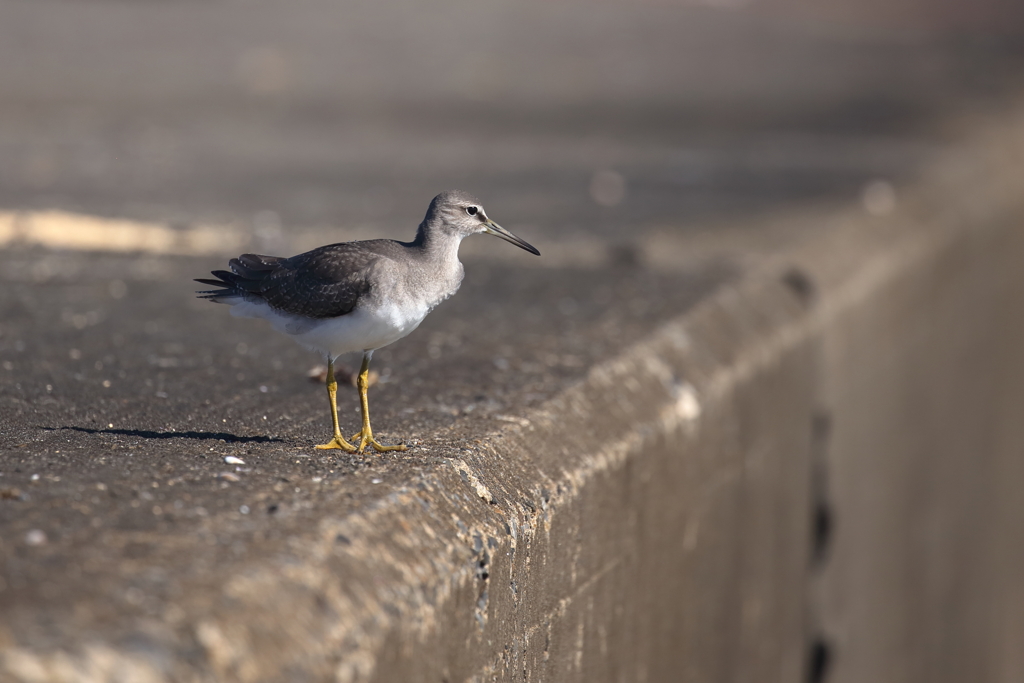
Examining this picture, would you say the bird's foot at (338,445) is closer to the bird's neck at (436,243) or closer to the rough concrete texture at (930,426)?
the bird's neck at (436,243)

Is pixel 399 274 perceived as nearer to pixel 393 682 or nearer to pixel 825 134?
pixel 393 682

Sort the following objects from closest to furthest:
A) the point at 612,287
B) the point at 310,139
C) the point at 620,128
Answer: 1. the point at 612,287
2. the point at 310,139
3. the point at 620,128

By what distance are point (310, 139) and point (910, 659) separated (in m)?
7.41

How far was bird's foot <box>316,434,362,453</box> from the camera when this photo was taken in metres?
3.05

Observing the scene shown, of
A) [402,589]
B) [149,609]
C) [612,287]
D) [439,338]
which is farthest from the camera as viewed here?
[612,287]

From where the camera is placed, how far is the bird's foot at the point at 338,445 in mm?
3051

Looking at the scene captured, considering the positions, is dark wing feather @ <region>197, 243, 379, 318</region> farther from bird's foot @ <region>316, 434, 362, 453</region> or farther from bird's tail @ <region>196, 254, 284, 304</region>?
bird's foot @ <region>316, 434, 362, 453</region>

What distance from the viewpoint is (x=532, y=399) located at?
3.71 m

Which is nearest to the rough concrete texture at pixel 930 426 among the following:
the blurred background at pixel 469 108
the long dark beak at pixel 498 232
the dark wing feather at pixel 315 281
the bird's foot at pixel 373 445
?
the blurred background at pixel 469 108

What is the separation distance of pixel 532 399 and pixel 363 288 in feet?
3.03

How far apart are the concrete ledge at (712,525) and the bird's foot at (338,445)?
282 millimetres

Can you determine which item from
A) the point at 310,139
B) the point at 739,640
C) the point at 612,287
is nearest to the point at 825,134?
the point at 310,139

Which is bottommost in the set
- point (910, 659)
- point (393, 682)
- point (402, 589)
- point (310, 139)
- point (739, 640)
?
point (910, 659)

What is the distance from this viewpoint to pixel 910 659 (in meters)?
7.75
